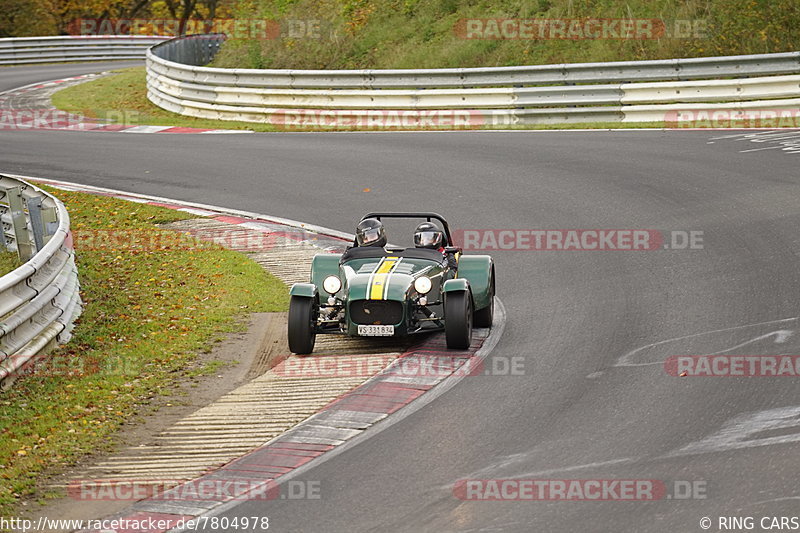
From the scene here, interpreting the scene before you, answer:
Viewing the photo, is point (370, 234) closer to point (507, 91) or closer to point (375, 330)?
point (375, 330)

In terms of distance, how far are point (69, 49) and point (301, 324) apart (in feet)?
117

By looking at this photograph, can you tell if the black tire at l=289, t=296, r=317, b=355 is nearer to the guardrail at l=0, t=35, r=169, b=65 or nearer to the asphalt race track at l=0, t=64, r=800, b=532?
the asphalt race track at l=0, t=64, r=800, b=532

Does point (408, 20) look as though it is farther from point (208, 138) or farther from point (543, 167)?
point (543, 167)

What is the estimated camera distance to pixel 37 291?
10.6 m

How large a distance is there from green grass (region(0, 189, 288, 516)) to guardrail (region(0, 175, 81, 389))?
0.70 ft

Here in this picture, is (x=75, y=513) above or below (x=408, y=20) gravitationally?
below

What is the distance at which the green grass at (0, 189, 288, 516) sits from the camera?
29.4 feet

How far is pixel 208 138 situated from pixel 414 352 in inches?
563

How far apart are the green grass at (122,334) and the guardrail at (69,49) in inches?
1060

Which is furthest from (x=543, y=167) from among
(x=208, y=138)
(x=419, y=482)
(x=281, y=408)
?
(x=419, y=482)

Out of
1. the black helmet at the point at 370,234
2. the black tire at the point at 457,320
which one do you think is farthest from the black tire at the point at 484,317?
the black helmet at the point at 370,234

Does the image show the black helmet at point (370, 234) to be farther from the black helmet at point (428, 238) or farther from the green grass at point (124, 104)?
the green grass at point (124, 104)

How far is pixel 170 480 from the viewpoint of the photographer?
8.16 m

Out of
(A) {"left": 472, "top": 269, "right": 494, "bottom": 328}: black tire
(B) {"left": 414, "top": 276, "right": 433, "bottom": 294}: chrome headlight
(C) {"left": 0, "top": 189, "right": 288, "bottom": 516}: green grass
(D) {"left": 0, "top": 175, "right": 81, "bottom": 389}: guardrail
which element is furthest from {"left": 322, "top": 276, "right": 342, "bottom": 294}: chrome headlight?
(D) {"left": 0, "top": 175, "right": 81, "bottom": 389}: guardrail
